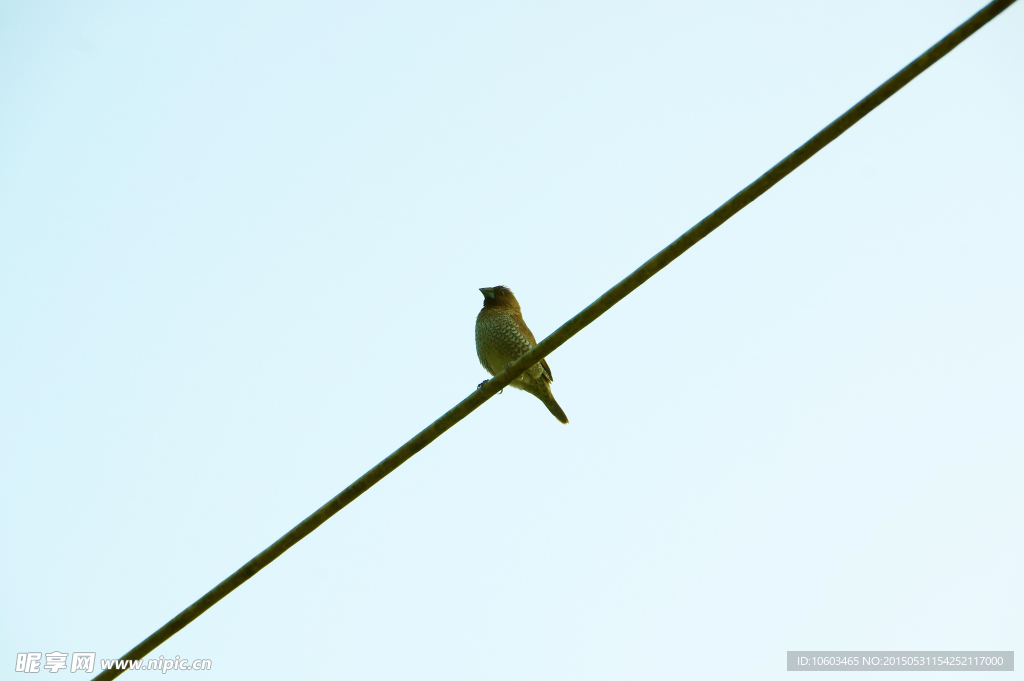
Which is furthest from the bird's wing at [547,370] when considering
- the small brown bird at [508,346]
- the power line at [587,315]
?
the power line at [587,315]

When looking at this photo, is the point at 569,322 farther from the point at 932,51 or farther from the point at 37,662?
the point at 37,662

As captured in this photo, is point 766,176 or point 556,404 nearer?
point 766,176

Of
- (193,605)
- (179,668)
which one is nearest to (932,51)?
(193,605)

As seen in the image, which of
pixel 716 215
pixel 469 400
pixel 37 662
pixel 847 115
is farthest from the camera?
pixel 37 662

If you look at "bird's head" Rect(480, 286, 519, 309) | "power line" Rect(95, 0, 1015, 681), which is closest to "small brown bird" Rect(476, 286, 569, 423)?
"bird's head" Rect(480, 286, 519, 309)

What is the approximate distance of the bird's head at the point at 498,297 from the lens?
823 centimetres

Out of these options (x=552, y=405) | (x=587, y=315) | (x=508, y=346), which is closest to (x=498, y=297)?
(x=508, y=346)

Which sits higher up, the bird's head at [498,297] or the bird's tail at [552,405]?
the bird's head at [498,297]

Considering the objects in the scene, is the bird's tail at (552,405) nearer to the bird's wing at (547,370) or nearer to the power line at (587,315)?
the bird's wing at (547,370)

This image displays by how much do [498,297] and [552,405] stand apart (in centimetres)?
148

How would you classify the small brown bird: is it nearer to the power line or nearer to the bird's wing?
the bird's wing

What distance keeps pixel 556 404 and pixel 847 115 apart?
5002 millimetres

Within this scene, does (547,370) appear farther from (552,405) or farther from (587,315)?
(587,315)

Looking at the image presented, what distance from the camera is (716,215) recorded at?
308cm
